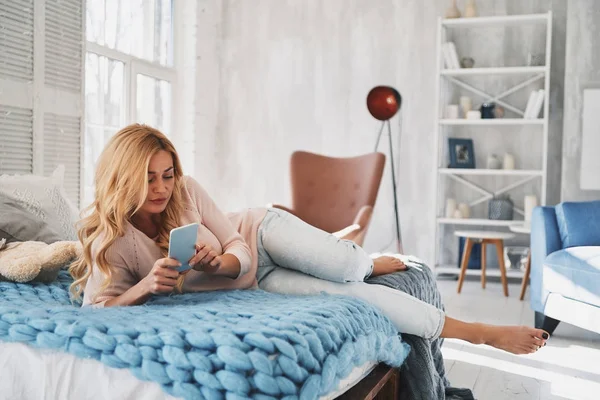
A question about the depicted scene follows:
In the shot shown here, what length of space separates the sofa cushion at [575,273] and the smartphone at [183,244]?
216cm

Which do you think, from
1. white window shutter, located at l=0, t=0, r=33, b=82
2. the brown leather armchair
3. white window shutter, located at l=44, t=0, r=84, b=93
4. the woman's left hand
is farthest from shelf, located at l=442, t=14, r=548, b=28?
the woman's left hand

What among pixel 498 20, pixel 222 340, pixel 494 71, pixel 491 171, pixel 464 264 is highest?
pixel 498 20

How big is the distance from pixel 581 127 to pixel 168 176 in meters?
3.88

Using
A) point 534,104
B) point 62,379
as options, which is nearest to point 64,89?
point 62,379

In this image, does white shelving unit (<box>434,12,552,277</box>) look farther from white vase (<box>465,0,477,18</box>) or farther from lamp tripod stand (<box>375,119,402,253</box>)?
lamp tripod stand (<box>375,119,402,253</box>)

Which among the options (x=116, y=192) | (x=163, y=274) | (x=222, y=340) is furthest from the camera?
(x=116, y=192)

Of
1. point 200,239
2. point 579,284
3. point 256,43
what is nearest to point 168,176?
point 200,239

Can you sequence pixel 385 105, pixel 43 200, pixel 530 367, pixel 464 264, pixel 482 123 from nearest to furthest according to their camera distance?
pixel 43 200 < pixel 530 367 < pixel 464 264 < pixel 482 123 < pixel 385 105

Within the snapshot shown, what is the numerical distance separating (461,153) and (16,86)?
345 centimetres

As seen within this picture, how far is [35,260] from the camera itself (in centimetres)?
222

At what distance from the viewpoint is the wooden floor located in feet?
8.57

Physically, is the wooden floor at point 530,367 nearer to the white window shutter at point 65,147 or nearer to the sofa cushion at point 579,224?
the sofa cushion at point 579,224

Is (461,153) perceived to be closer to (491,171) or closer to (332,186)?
(491,171)

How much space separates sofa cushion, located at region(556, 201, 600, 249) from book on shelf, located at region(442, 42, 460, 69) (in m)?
2.00
